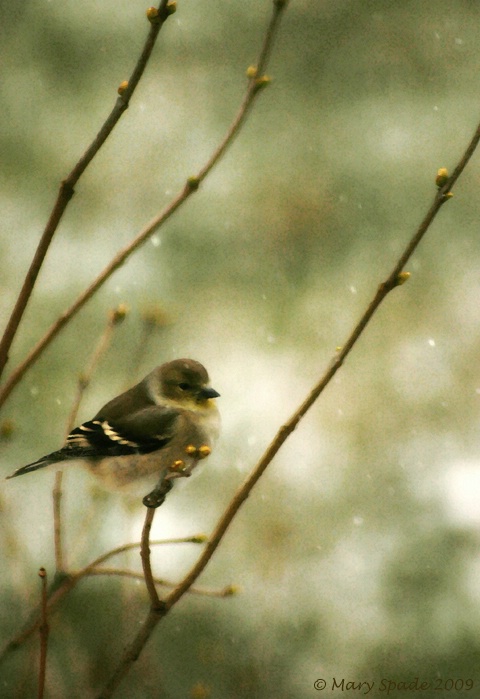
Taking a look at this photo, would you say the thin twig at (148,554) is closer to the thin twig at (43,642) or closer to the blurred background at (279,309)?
the thin twig at (43,642)

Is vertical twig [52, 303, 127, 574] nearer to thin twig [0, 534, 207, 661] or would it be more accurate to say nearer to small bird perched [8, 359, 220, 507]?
thin twig [0, 534, 207, 661]

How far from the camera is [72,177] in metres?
1.01

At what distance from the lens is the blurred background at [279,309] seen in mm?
3127

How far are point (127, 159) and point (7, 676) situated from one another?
7.54ft

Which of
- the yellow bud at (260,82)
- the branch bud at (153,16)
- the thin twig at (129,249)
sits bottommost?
the thin twig at (129,249)

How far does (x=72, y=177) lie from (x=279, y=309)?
2725 mm

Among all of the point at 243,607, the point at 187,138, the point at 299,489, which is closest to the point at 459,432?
the point at 299,489

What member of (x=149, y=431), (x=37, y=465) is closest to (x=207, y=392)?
(x=149, y=431)

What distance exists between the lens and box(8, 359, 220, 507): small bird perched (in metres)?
1.51

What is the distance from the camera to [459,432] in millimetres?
3740

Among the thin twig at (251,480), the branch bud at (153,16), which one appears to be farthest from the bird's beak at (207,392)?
the branch bud at (153,16)

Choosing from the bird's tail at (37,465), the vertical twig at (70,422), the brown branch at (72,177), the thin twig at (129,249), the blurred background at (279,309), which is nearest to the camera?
the brown branch at (72,177)

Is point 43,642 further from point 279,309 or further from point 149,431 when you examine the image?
point 279,309

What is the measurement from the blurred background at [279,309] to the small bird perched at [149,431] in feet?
3.38
